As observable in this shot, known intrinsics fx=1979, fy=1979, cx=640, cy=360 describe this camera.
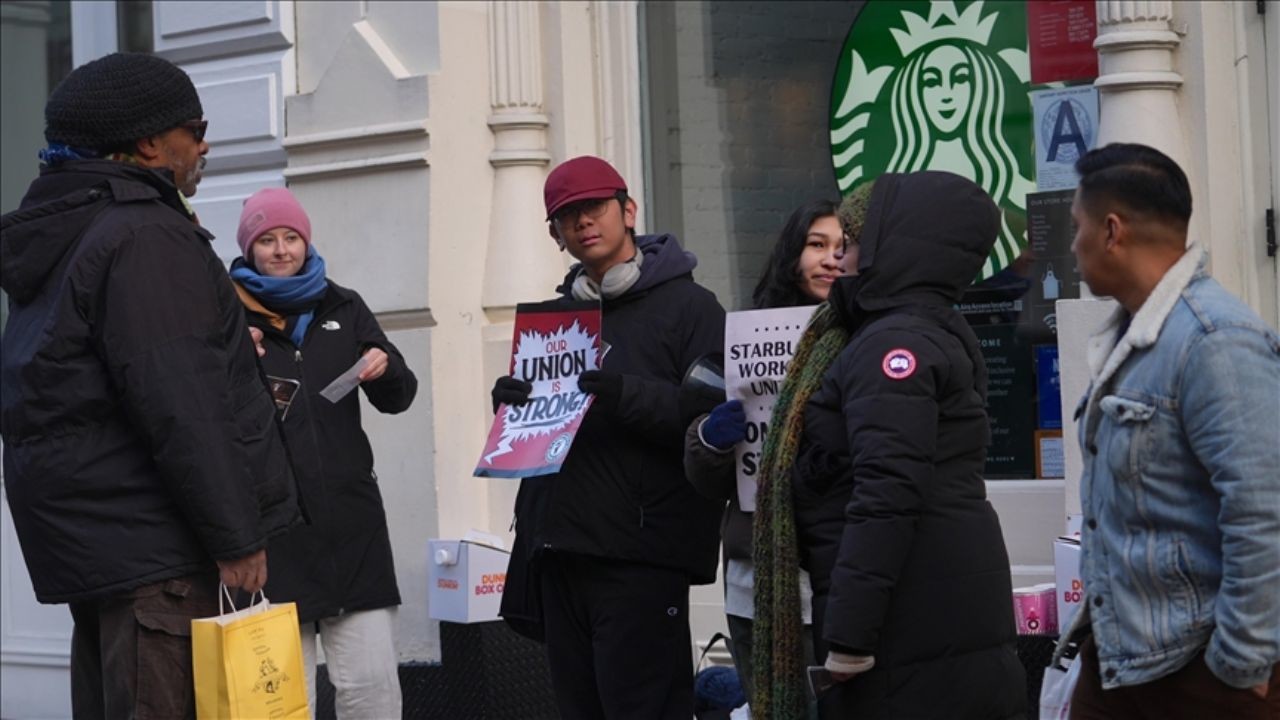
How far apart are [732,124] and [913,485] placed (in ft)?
14.3

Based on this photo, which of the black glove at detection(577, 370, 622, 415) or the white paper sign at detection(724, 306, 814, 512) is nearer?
the white paper sign at detection(724, 306, 814, 512)

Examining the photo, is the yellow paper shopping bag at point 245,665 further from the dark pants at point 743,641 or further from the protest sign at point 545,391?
the dark pants at point 743,641

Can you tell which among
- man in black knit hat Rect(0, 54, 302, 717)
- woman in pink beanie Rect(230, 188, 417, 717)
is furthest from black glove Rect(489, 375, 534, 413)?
man in black knit hat Rect(0, 54, 302, 717)

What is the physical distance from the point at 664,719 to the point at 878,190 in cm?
174

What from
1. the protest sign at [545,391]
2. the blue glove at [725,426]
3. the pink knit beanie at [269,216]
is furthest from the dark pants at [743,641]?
the pink knit beanie at [269,216]

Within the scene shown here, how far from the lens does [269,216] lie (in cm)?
615

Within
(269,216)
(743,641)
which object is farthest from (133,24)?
(743,641)

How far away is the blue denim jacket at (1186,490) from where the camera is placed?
3.43m

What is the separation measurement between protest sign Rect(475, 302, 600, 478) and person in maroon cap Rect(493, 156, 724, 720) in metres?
0.06

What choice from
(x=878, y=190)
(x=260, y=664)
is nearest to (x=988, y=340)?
(x=878, y=190)

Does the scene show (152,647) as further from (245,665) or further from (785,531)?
(785,531)

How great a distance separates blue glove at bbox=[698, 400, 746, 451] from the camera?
4.85 metres

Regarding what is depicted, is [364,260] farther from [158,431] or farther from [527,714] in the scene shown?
[158,431]

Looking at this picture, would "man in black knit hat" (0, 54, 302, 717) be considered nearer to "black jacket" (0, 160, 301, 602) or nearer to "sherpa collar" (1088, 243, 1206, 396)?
"black jacket" (0, 160, 301, 602)
